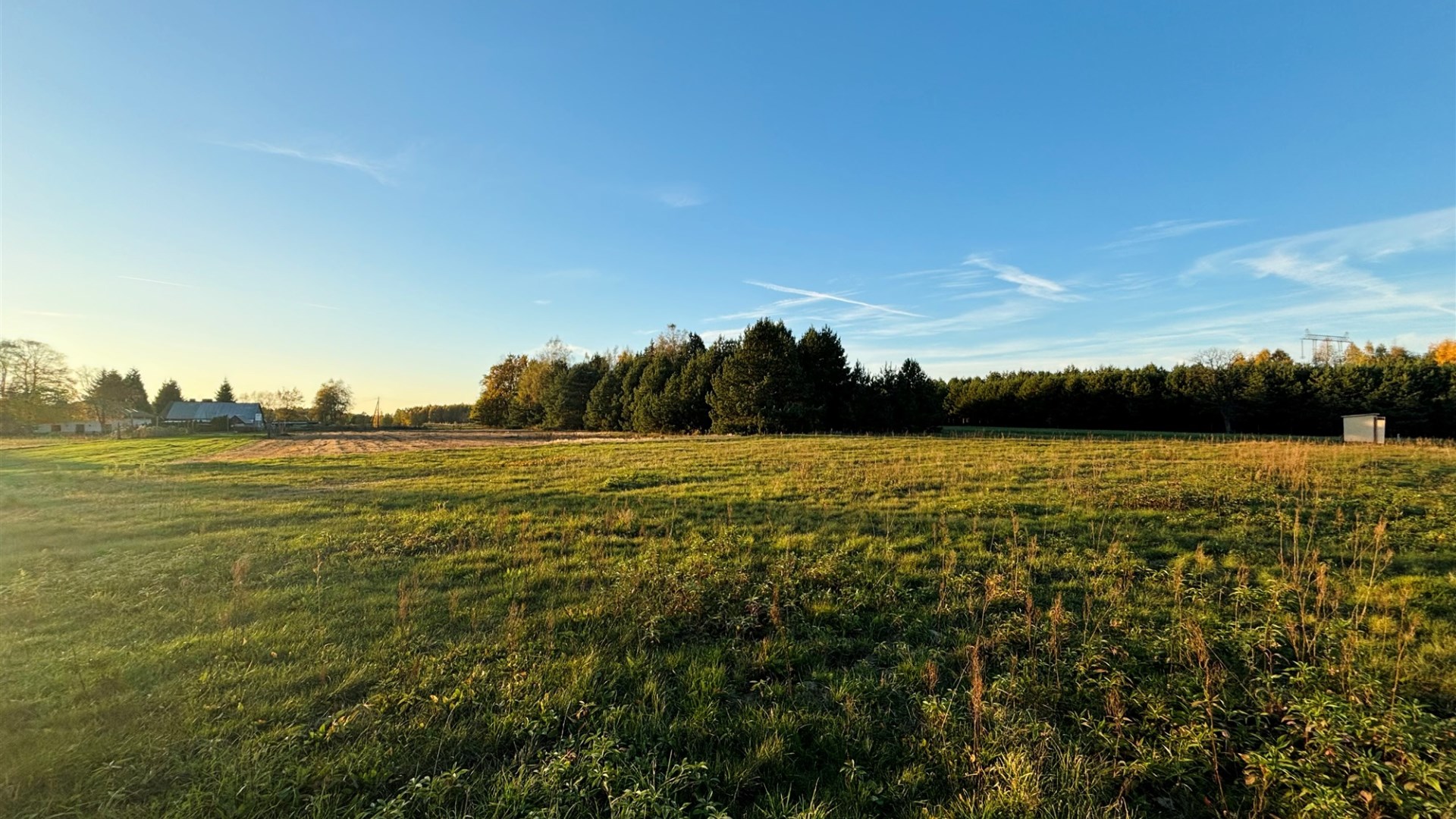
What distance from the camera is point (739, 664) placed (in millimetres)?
4277

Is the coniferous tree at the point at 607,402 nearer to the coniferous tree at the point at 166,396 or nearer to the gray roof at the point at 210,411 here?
the gray roof at the point at 210,411

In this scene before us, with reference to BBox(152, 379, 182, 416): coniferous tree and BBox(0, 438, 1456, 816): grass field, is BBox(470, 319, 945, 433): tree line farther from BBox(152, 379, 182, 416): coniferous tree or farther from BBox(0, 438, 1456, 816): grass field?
BBox(152, 379, 182, 416): coniferous tree

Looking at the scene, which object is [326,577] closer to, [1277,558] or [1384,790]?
[1384,790]

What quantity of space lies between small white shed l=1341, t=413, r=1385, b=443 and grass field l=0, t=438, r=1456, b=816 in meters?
26.2

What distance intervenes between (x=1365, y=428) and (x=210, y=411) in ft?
371

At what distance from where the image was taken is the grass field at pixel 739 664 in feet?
9.37

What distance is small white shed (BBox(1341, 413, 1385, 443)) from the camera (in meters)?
26.4

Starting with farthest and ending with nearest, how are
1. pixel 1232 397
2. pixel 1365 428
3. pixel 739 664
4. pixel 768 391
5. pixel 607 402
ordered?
1. pixel 607 402
2. pixel 1232 397
3. pixel 768 391
4. pixel 1365 428
5. pixel 739 664

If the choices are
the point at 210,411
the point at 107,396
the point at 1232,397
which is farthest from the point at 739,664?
the point at 107,396

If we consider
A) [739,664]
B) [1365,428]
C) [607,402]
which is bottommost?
[739,664]

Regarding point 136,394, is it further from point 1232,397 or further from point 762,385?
point 1232,397

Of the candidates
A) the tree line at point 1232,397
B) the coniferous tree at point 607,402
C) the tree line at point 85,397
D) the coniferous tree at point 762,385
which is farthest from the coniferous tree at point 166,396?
the tree line at point 1232,397

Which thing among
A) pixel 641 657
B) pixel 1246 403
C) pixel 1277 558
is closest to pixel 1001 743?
pixel 641 657

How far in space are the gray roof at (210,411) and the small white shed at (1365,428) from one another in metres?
106
